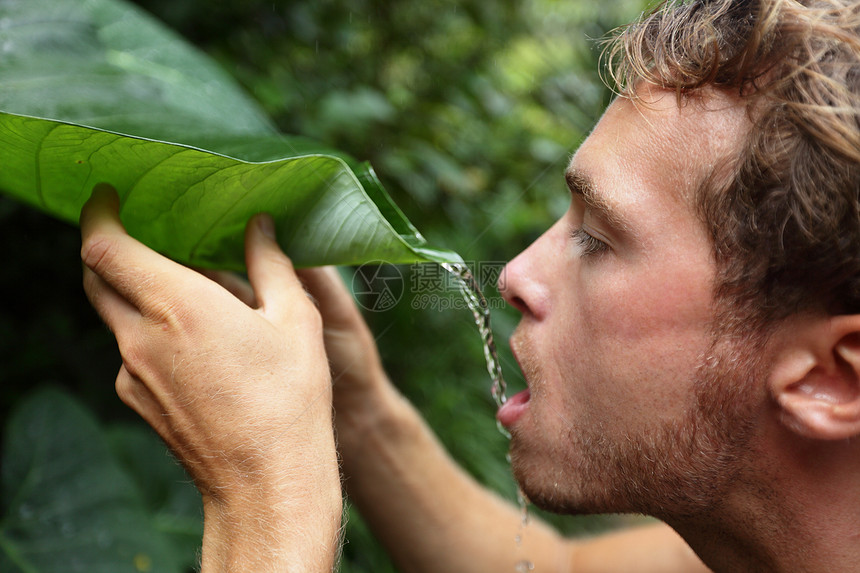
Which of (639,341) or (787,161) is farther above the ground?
(787,161)

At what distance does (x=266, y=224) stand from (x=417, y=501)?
0.88 m

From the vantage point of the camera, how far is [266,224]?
1.07m

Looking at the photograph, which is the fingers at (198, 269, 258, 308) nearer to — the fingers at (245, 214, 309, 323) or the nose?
the fingers at (245, 214, 309, 323)

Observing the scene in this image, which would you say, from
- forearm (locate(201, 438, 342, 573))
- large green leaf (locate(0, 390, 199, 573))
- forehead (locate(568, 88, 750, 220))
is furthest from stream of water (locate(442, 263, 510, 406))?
large green leaf (locate(0, 390, 199, 573))

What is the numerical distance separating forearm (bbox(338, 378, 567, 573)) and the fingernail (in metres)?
0.62

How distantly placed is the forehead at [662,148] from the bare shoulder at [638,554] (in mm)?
1003

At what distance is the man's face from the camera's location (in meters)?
1.10

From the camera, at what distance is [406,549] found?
1.70 meters

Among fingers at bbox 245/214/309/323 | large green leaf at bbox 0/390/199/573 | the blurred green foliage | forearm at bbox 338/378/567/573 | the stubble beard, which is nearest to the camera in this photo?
fingers at bbox 245/214/309/323

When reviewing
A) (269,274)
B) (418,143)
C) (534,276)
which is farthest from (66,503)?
(418,143)

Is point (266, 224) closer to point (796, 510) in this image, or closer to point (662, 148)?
point (662, 148)

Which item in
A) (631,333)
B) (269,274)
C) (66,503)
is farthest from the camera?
(66,503)

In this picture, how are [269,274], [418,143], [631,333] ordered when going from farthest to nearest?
[418,143] < [631,333] < [269,274]

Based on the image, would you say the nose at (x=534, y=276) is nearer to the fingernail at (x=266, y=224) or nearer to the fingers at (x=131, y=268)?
the fingernail at (x=266, y=224)
